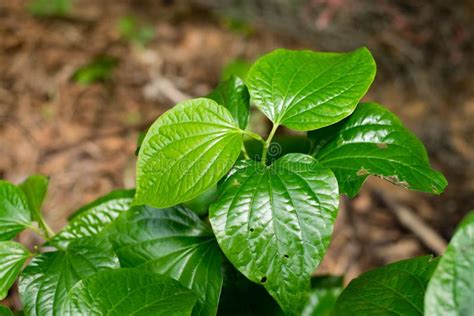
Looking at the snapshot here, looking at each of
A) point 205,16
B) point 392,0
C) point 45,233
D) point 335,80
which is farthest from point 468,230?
point 205,16

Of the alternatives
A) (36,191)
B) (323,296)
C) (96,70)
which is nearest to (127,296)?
(36,191)

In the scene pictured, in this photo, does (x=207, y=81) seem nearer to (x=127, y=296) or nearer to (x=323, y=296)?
(x=323, y=296)

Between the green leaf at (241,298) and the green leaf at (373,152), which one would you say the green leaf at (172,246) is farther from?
the green leaf at (373,152)

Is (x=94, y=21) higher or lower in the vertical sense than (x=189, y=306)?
higher

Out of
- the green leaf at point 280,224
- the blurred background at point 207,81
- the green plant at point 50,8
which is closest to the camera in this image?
the green leaf at point 280,224

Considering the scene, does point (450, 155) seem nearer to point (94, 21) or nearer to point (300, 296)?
point (300, 296)

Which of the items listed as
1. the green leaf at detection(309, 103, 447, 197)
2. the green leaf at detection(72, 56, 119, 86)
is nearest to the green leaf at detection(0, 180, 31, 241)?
the green leaf at detection(309, 103, 447, 197)

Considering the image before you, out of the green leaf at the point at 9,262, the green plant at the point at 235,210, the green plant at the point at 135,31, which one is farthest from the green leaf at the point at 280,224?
the green plant at the point at 135,31
